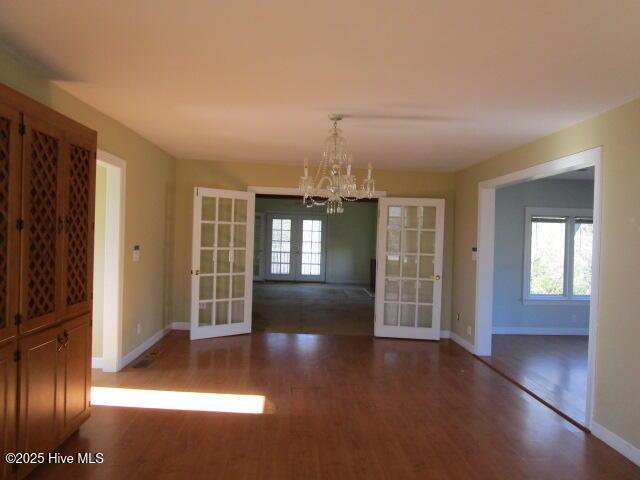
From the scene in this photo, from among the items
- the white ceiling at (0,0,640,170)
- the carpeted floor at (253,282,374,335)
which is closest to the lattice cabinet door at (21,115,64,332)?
the white ceiling at (0,0,640,170)

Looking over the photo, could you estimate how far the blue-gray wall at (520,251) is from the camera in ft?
22.6

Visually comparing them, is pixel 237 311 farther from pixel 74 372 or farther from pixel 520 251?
pixel 520 251

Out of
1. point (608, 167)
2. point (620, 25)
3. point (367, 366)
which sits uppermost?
point (620, 25)

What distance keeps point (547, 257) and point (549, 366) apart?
2.44m

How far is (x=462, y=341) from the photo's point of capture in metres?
6.06

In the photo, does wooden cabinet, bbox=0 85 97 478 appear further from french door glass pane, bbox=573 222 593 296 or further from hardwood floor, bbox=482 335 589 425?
french door glass pane, bbox=573 222 593 296

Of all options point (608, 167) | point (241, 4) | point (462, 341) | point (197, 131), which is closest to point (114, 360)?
point (197, 131)

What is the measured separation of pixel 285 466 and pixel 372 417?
1.02 meters

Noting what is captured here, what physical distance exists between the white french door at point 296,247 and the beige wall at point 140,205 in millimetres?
7122

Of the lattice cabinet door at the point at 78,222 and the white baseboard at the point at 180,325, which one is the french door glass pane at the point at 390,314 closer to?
the white baseboard at the point at 180,325

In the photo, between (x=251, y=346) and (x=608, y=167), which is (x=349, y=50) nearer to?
(x=608, y=167)

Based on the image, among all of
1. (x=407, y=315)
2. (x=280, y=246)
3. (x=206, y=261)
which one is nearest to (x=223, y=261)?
(x=206, y=261)

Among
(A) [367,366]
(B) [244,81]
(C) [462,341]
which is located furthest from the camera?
(C) [462,341]

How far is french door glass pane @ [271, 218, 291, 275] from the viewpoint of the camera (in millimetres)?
13336
